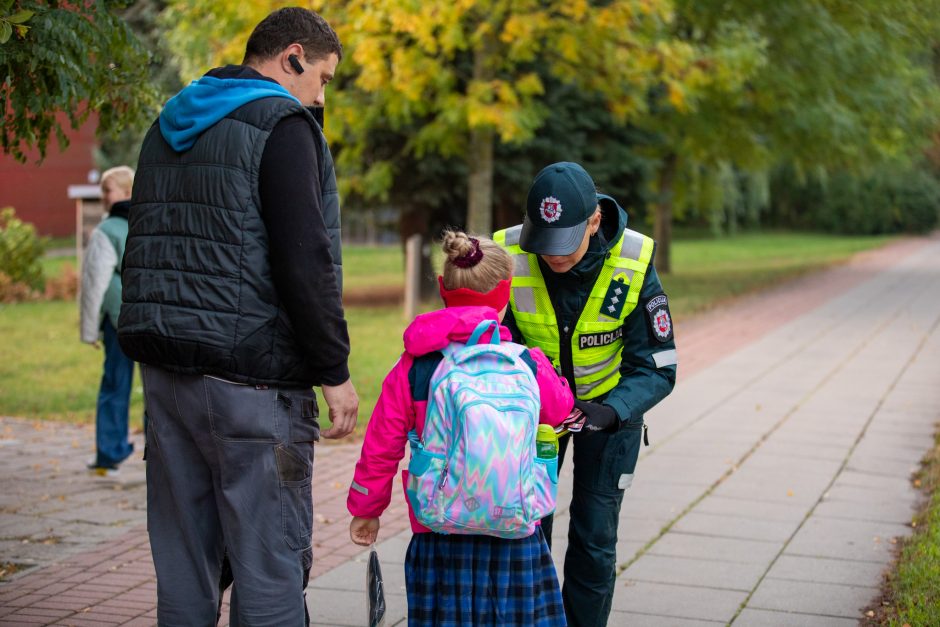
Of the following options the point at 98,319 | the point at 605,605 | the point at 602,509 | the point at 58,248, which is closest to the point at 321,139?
the point at 602,509

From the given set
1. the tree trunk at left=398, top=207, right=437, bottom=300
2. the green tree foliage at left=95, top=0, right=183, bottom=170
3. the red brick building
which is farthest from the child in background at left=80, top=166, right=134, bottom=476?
the red brick building

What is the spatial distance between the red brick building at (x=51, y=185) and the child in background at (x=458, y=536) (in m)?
35.2

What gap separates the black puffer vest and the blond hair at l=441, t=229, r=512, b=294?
0.41 metres

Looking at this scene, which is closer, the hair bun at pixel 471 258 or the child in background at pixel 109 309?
the hair bun at pixel 471 258

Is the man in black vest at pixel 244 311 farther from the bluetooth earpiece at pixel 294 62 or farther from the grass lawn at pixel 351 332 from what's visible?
the grass lawn at pixel 351 332

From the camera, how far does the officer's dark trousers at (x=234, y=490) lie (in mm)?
3059

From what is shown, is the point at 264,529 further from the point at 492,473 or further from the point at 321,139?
the point at 321,139

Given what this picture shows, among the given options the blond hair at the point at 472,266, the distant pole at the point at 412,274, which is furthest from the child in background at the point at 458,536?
the distant pole at the point at 412,274

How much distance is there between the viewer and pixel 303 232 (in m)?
2.99

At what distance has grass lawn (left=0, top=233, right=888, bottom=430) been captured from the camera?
33.3ft

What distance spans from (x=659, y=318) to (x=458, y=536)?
3.31ft

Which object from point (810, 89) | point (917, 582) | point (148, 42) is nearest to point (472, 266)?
point (917, 582)

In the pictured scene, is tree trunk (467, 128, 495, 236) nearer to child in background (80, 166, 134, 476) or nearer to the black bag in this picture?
child in background (80, 166, 134, 476)

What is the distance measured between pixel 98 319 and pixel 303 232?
14.7 ft
